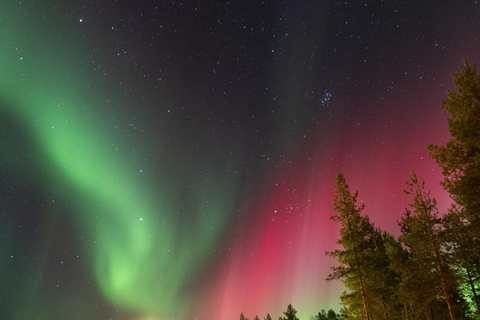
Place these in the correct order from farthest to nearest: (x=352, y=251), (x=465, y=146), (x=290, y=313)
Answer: (x=290, y=313)
(x=352, y=251)
(x=465, y=146)

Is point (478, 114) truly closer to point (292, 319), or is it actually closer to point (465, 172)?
point (465, 172)

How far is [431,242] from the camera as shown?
16.6 meters

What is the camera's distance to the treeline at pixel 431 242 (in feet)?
43.0

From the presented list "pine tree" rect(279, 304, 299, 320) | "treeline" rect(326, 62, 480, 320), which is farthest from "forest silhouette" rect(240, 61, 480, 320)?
"pine tree" rect(279, 304, 299, 320)

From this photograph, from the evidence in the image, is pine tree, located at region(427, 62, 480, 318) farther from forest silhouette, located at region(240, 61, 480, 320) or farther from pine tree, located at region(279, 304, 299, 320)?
pine tree, located at region(279, 304, 299, 320)

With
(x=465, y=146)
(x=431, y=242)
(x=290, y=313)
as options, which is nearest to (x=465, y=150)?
(x=465, y=146)

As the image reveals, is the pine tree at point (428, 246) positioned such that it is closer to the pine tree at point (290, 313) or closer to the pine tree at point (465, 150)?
the pine tree at point (465, 150)

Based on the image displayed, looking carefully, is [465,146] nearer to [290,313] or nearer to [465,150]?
[465,150]

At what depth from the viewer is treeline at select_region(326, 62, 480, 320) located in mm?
13094

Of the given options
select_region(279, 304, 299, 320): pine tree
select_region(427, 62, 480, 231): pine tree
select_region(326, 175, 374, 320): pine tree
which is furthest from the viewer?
select_region(279, 304, 299, 320): pine tree

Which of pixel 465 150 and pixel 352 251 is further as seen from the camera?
pixel 352 251

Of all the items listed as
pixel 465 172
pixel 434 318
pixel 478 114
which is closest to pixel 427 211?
pixel 465 172

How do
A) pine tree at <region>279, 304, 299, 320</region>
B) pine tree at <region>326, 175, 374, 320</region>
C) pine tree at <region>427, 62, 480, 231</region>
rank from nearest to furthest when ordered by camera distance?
1. pine tree at <region>427, 62, 480, 231</region>
2. pine tree at <region>326, 175, 374, 320</region>
3. pine tree at <region>279, 304, 299, 320</region>

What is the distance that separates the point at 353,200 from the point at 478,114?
9728mm
